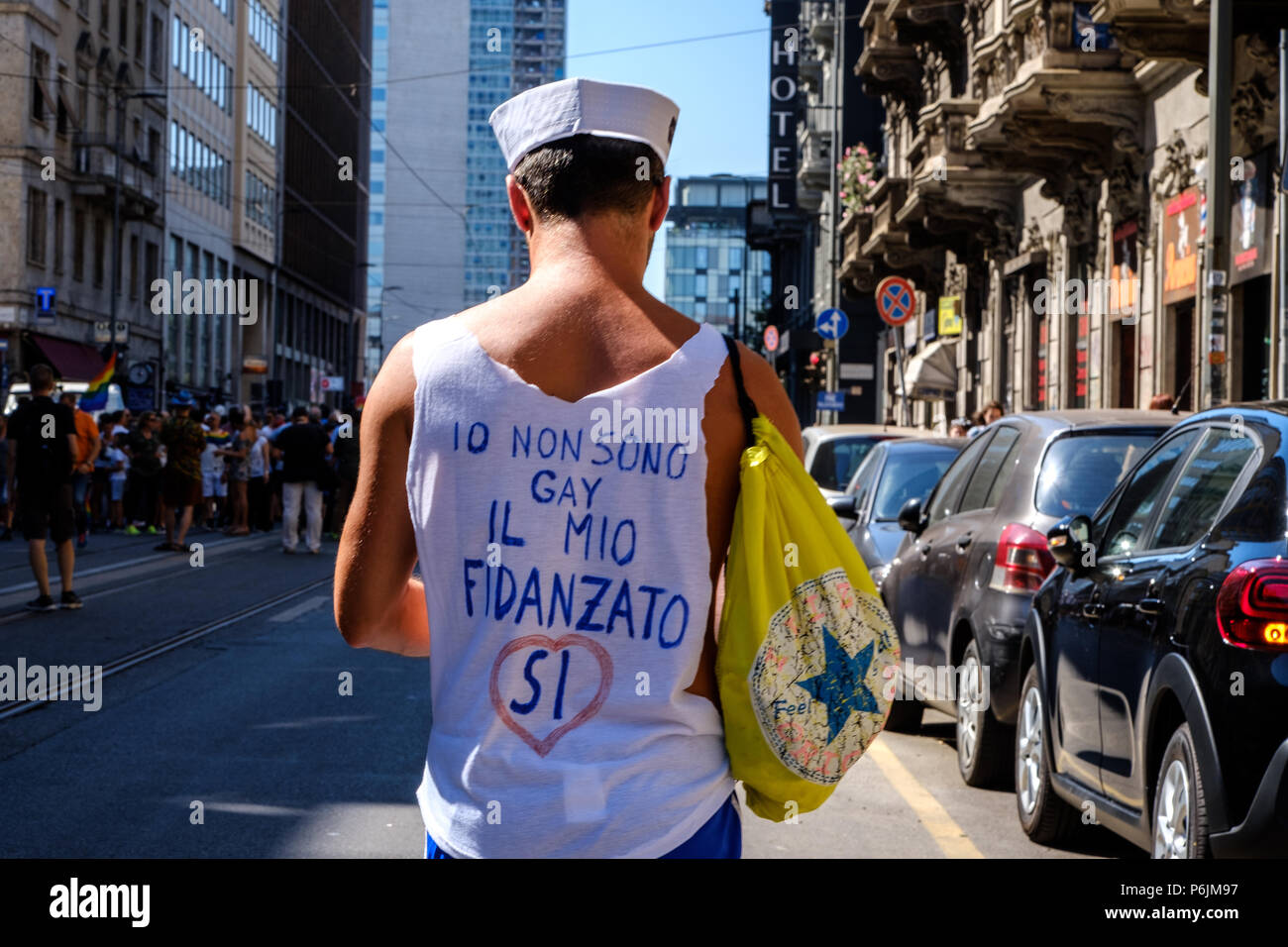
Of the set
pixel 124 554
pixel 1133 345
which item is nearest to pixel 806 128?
pixel 1133 345

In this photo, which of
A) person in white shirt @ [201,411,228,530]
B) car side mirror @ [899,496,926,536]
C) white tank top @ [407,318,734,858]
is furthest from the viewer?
person in white shirt @ [201,411,228,530]

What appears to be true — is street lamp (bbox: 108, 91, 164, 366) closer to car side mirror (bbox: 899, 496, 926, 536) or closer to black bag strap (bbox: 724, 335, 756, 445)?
car side mirror (bbox: 899, 496, 926, 536)

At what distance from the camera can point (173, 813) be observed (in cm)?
696

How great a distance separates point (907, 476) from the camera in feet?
41.2

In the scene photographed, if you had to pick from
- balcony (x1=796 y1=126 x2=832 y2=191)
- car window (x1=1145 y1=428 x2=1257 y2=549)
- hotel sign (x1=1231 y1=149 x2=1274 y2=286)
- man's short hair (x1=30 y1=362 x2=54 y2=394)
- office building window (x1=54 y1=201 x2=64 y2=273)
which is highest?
balcony (x1=796 y1=126 x2=832 y2=191)

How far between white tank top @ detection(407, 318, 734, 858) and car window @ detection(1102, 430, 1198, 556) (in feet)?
13.4

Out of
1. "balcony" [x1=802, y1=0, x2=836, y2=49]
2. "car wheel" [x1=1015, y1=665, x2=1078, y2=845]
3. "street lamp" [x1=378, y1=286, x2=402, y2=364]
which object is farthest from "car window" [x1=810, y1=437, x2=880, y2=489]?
"street lamp" [x1=378, y1=286, x2=402, y2=364]

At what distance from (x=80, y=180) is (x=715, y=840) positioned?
52.5 metres

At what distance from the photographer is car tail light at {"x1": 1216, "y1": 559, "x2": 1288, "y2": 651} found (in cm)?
472

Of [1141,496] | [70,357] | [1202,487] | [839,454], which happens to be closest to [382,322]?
[70,357]

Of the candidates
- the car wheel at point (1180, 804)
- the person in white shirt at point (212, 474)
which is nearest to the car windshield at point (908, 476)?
the car wheel at point (1180, 804)

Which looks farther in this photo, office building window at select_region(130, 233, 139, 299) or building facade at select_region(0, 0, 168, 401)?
office building window at select_region(130, 233, 139, 299)

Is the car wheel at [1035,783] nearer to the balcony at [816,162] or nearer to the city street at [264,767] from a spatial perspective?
the city street at [264,767]
